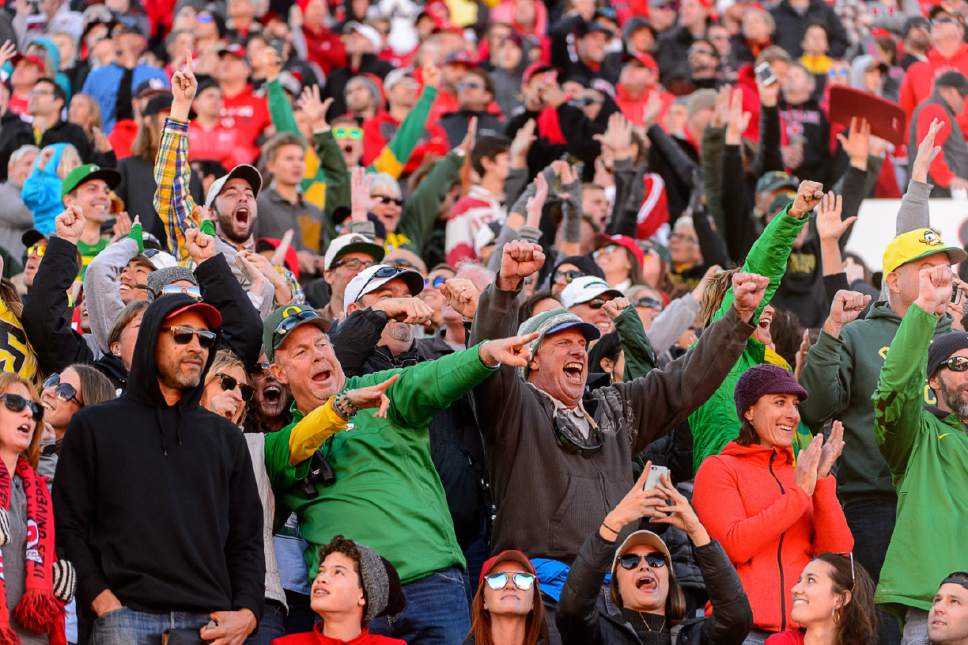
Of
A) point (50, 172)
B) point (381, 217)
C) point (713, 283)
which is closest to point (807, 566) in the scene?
point (713, 283)

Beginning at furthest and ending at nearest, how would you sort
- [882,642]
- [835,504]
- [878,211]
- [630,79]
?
[630,79]
[878,211]
[882,642]
[835,504]

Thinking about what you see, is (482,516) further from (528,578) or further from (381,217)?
(381,217)

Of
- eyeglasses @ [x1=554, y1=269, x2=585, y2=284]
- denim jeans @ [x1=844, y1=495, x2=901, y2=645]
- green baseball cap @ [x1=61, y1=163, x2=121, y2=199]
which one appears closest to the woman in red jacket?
denim jeans @ [x1=844, y1=495, x2=901, y2=645]

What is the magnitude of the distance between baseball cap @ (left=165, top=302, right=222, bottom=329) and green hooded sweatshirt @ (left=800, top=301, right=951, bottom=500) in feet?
10.5

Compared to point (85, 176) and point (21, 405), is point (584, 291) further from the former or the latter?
point (21, 405)

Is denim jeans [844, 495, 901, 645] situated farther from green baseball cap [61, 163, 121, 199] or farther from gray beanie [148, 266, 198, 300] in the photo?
green baseball cap [61, 163, 121, 199]

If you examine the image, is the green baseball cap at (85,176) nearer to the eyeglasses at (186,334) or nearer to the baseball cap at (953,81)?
the eyeglasses at (186,334)

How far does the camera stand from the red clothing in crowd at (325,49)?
741 inches

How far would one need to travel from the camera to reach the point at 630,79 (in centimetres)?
1684

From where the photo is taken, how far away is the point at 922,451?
7988mm

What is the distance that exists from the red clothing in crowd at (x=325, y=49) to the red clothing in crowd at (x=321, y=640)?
12.5 m

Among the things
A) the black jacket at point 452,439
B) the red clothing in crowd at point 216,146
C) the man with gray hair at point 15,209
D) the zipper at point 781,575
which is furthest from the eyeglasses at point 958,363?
the red clothing in crowd at point 216,146

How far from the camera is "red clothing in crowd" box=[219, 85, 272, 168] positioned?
1467 cm

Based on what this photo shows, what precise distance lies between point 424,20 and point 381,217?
813cm
